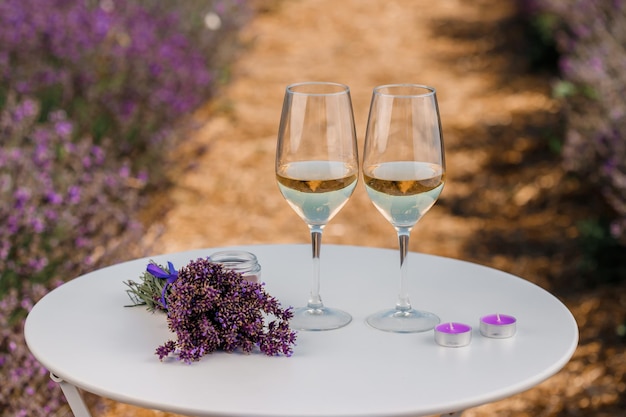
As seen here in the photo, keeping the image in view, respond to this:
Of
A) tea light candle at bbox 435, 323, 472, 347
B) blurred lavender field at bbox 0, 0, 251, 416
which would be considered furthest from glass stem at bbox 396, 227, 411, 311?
blurred lavender field at bbox 0, 0, 251, 416

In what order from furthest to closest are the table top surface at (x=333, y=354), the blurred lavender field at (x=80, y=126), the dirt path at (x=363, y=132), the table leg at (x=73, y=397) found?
the dirt path at (x=363, y=132) < the blurred lavender field at (x=80, y=126) < the table leg at (x=73, y=397) < the table top surface at (x=333, y=354)

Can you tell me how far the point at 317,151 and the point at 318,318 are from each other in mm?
325

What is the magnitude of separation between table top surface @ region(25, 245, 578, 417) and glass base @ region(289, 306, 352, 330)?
0.8 inches

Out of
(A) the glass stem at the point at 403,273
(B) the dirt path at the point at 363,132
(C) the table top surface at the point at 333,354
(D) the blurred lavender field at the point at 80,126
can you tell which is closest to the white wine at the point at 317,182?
(A) the glass stem at the point at 403,273

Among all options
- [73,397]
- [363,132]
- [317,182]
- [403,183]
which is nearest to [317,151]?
[317,182]

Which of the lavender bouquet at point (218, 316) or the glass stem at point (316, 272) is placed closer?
the lavender bouquet at point (218, 316)

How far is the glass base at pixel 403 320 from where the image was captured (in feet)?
6.22

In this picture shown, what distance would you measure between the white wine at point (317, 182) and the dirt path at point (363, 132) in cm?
197

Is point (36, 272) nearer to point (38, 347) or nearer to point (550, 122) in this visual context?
point (38, 347)

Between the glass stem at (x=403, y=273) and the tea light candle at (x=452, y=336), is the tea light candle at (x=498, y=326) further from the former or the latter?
the glass stem at (x=403, y=273)

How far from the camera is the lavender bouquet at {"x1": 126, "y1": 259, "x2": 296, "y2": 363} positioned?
175cm

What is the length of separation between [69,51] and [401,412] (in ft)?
12.3

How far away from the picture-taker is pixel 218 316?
177 centimetres

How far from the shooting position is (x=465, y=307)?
2.01 meters
